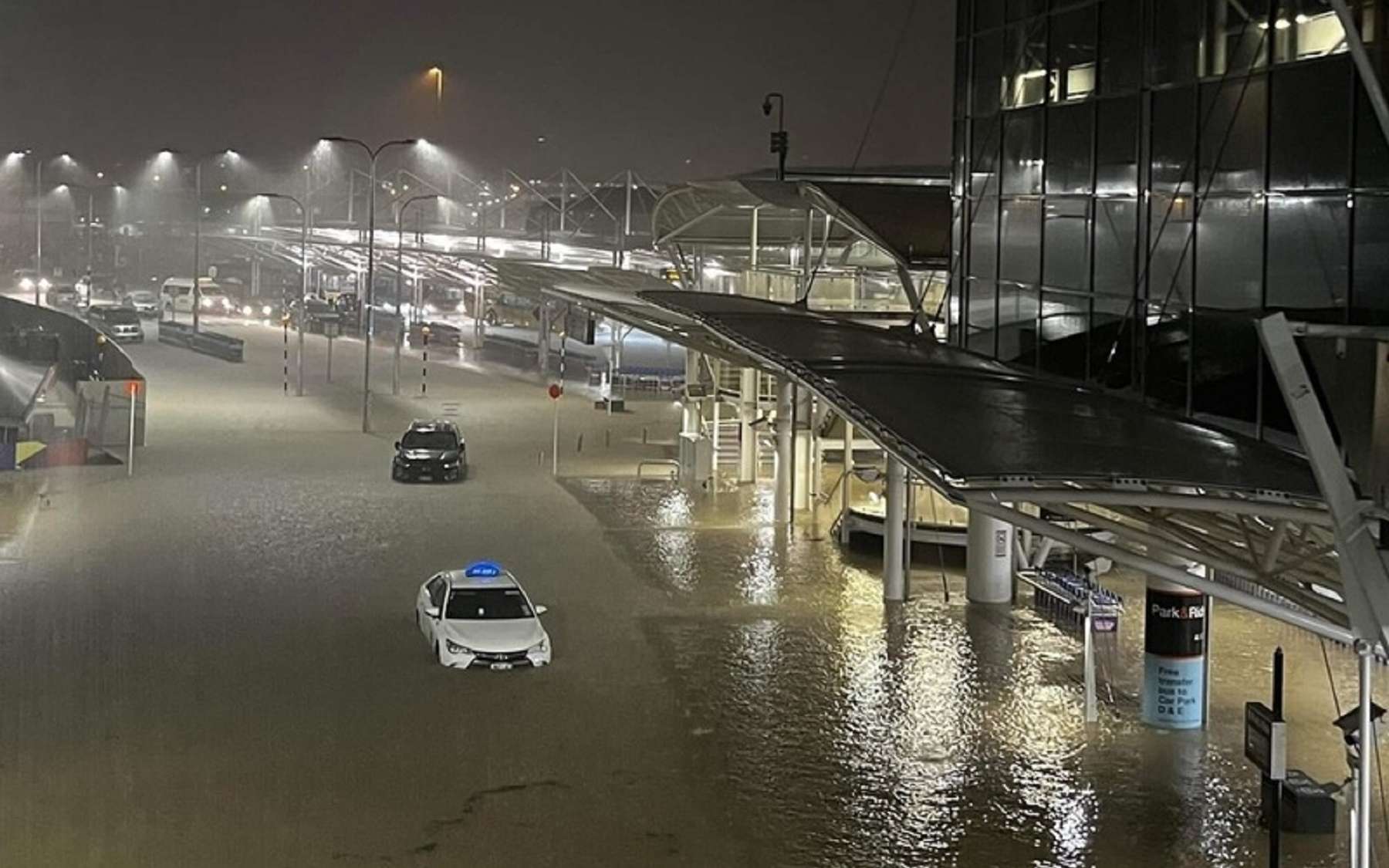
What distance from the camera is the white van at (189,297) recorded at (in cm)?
7538

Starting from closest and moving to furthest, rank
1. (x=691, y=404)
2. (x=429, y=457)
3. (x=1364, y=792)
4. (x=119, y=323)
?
(x=1364, y=792) < (x=429, y=457) < (x=691, y=404) < (x=119, y=323)

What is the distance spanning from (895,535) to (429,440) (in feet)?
43.1

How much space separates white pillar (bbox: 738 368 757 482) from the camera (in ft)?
109

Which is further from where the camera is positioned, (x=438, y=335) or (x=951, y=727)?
(x=438, y=335)

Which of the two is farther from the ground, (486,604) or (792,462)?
(792,462)

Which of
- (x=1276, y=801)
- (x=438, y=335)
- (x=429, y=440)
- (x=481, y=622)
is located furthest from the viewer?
(x=438, y=335)

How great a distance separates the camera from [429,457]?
33.1 m

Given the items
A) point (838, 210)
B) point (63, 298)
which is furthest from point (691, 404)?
point (63, 298)

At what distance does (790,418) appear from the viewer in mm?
29578

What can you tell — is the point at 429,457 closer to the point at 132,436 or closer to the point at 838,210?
the point at 132,436

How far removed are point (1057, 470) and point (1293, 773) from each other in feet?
14.8

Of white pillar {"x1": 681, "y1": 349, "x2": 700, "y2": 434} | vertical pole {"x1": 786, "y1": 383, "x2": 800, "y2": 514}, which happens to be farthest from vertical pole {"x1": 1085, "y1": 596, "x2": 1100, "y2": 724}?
white pillar {"x1": 681, "y1": 349, "x2": 700, "y2": 434}

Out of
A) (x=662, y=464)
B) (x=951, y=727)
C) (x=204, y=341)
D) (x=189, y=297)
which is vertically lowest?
(x=951, y=727)

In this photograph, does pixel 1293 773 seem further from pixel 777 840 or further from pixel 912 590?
pixel 912 590
